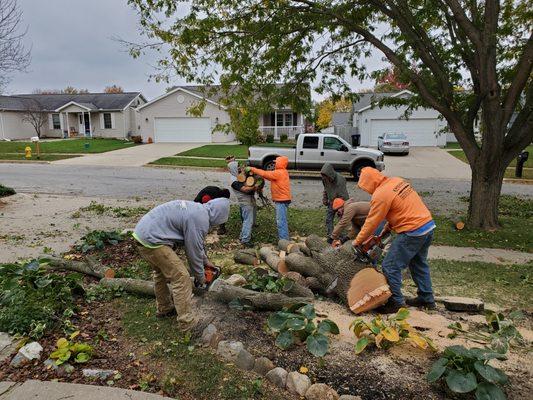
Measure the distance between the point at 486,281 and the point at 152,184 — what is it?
1234 centimetres

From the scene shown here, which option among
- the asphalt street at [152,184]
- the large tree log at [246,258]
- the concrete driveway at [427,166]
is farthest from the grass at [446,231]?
the concrete driveway at [427,166]

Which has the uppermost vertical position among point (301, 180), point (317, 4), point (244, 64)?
point (317, 4)

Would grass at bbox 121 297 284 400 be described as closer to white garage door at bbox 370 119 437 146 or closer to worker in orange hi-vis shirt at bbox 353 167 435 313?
worker in orange hi-vis shirt at bbox 353 167 435 313

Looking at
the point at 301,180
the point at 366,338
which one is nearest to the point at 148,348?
the point at 366,338

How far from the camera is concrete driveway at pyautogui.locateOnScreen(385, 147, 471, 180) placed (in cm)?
2034

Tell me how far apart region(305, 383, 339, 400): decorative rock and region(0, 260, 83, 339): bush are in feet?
8.19

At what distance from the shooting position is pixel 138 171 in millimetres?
19984

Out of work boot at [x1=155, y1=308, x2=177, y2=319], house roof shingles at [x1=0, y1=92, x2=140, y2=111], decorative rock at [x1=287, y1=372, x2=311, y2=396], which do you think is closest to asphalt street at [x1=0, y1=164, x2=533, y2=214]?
work boot at [x1=155, y1=308, x2=177, y2=319]

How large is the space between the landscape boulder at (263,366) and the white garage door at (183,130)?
3382 centimetres

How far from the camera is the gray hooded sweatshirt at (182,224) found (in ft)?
13.3

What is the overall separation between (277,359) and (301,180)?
49.3ft

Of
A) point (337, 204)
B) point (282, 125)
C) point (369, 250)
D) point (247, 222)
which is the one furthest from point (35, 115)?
point (369, 250)

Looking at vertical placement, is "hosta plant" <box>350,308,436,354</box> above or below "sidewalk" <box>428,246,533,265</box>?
above

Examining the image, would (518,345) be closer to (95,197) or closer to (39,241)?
(39,241)
